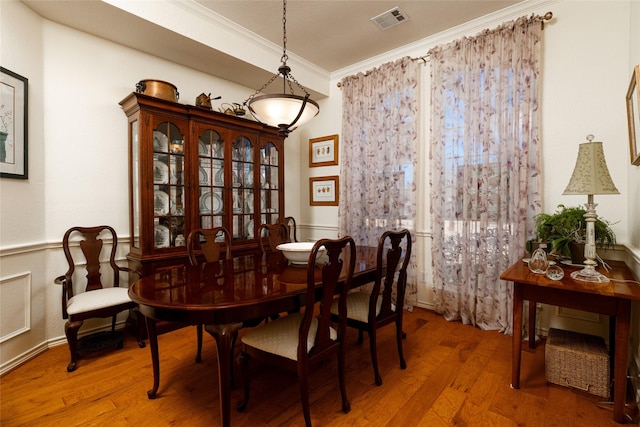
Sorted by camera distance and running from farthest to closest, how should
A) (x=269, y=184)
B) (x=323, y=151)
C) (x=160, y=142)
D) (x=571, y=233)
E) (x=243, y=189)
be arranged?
1. (x=323, y=151)
2. (x=269, y=184)
3. (x=243, y=189)
4. (x=160, y=142)
5. (x=571, y=233)

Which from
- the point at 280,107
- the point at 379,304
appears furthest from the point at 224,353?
the point at 280,107

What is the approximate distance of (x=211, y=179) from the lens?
3051 millimetres

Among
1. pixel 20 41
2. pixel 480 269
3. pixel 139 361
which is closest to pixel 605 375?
pixel 480 269

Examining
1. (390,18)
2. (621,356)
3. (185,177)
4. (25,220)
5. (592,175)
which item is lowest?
(621,356)

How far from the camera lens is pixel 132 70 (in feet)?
9.29

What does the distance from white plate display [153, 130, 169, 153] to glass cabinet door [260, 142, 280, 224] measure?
1.06 m

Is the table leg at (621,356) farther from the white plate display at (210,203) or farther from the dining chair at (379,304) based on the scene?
the white plate display at (210,203)

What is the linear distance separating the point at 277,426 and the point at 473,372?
1354mm

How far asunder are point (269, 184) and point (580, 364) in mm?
3075

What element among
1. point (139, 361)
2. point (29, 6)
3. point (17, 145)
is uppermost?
point (29, 6)

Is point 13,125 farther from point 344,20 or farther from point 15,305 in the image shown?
point 344,20

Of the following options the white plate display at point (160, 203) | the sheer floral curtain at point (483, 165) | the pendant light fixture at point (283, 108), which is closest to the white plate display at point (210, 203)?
the white plate display at point (160, 203)

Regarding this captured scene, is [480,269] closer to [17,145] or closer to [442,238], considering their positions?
[442,238]

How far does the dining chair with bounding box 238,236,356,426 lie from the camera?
1.47 meters
